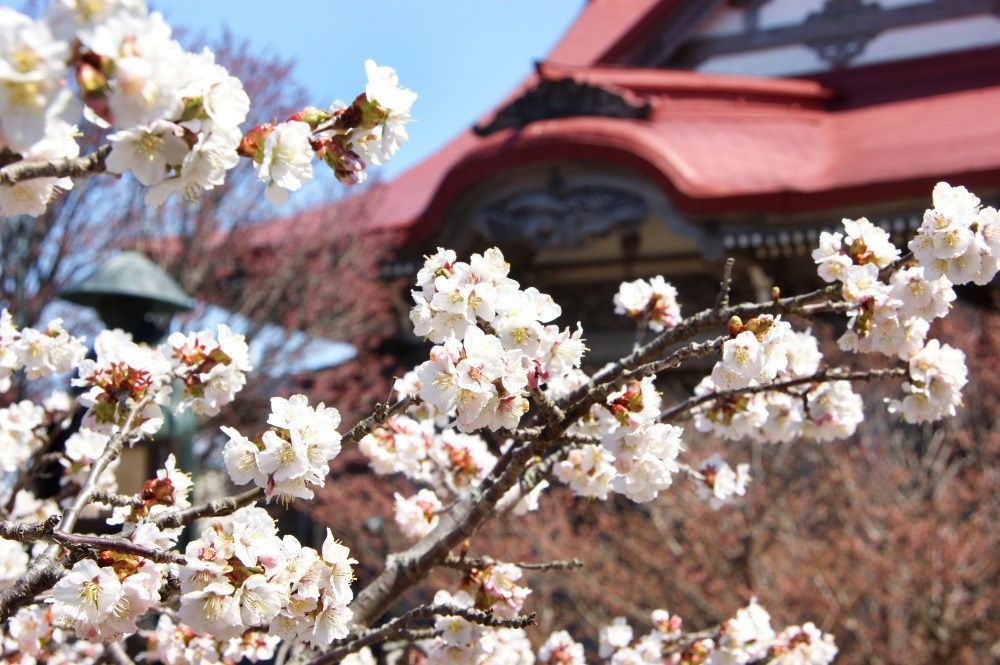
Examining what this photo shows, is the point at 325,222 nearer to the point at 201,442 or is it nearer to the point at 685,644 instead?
the point at 201,442

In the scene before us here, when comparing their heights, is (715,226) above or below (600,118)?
below

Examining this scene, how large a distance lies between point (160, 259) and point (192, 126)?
26.2 ft

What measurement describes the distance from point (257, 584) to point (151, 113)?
2.59 ft

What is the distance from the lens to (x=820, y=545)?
561 centimetres

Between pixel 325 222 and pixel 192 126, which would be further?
pixel 325 222

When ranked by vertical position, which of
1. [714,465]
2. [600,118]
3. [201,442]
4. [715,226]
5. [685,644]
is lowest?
[685,644]

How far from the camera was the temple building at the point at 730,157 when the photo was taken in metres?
6.74

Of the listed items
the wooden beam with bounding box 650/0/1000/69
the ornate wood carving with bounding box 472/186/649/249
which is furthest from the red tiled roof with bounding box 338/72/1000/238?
the wooden beam with bounding box 650/0/1000/69

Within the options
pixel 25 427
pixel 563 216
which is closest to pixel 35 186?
pixel 25 427

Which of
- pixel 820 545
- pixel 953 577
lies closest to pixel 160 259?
pixel 820 545

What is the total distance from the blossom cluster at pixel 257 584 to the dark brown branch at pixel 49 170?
63 centimetres

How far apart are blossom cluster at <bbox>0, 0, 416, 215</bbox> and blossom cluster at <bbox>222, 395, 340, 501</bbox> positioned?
15.2 inches

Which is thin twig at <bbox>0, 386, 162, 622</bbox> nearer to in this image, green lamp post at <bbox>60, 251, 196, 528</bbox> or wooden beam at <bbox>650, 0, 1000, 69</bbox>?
green lamp post at <bbox>60, 251, 196, 528</bbox>

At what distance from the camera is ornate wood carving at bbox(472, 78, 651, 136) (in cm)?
749
